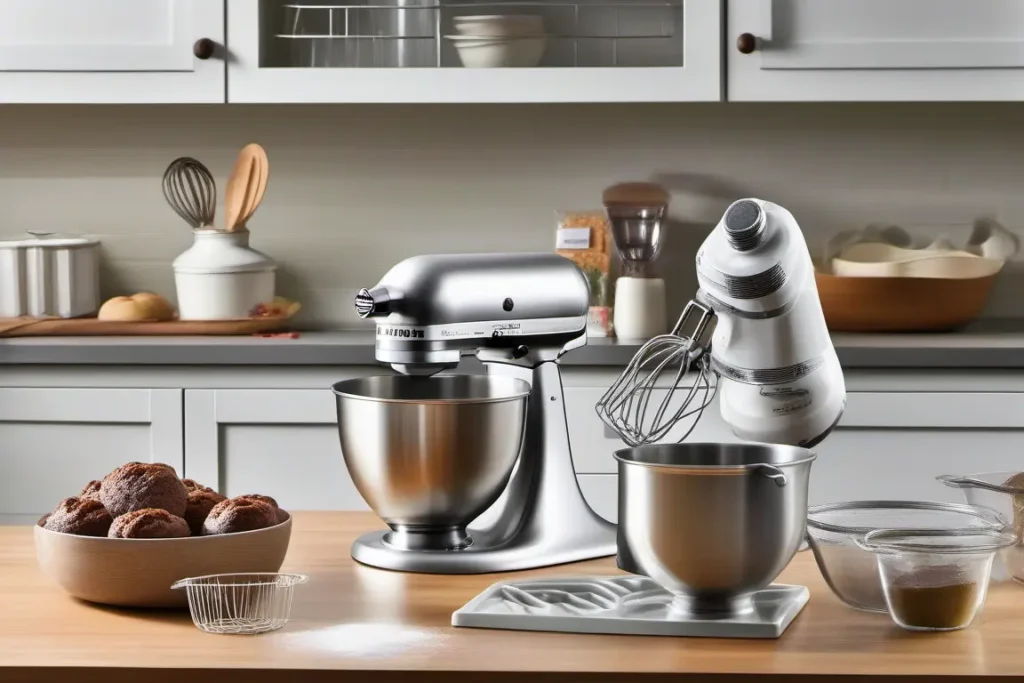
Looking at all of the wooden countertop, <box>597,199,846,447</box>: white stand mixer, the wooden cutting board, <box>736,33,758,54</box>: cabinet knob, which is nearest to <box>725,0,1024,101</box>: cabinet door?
<box>736,33,758,54</box>: cabinet knob

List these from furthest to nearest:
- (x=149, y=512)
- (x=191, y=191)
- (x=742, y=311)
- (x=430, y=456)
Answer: (x=191, y=191) → (x=742, y=311) → (x=430, y=456) → (x=149, y=512)

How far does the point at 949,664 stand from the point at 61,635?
604mm

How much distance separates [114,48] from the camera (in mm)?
2510

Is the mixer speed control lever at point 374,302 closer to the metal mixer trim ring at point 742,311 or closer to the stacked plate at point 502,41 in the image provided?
the metal mixer trim ring at point 742,311

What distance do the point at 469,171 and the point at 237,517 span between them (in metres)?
1.96

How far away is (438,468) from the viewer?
108 cm

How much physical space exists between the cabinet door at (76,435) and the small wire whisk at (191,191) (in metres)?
0.53

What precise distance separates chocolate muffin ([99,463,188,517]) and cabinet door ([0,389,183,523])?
138 cm

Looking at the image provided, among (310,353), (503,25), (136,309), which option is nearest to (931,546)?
(310,353)

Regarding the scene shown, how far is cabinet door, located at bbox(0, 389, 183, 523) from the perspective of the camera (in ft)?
7.71

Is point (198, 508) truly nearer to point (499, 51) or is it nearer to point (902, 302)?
point (499, 51)

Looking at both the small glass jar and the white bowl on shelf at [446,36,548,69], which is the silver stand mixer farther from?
the white bowl on shelf at [446,36,548,69]

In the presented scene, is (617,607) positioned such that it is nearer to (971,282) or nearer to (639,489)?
(639,489)

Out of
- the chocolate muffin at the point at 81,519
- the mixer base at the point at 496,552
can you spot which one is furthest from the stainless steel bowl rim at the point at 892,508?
the chocolate muffin at the point at 81,519
